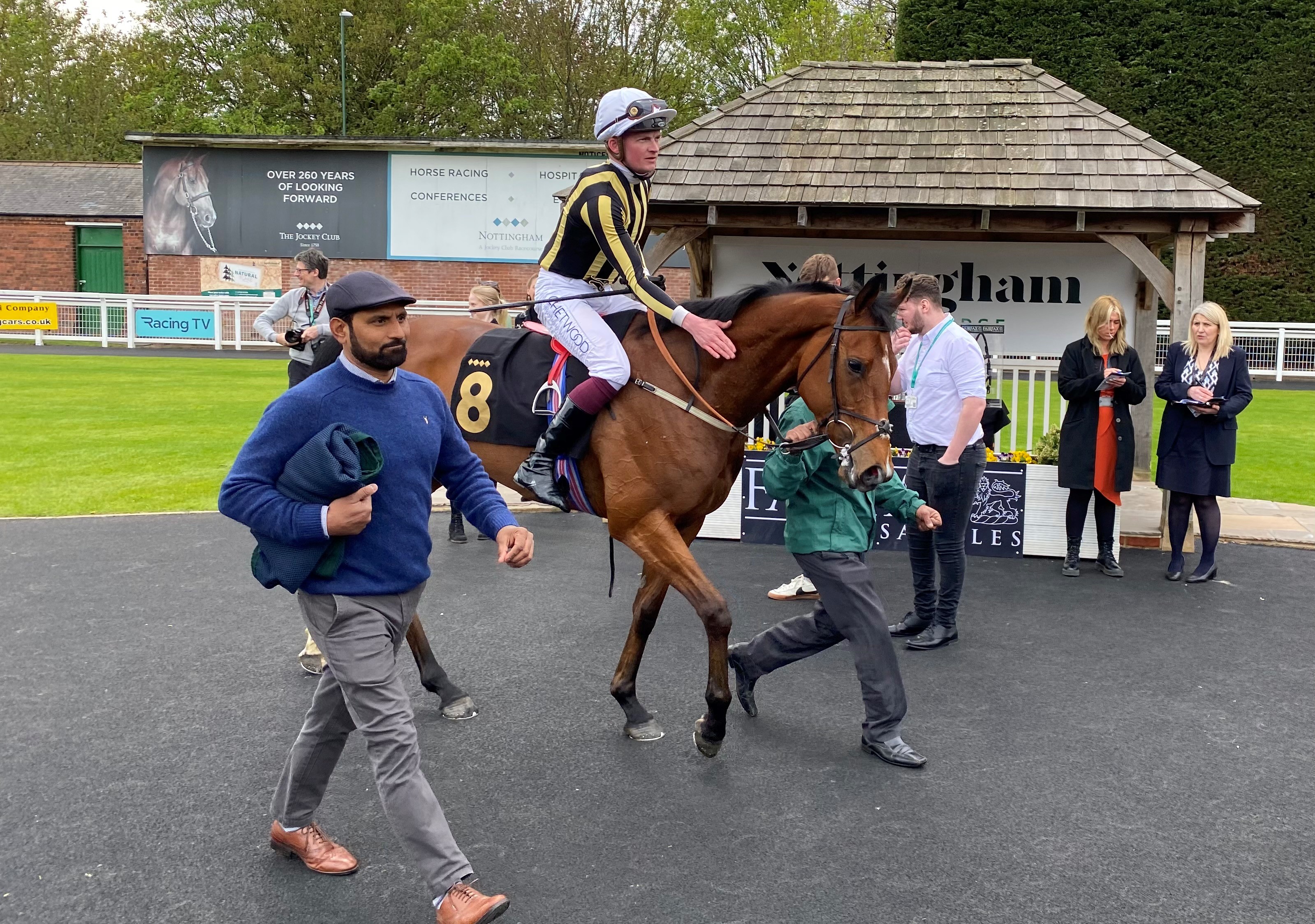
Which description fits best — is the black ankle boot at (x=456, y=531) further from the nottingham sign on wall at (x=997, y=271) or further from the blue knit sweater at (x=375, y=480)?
the blue knit sweater at (x=375, y=480)

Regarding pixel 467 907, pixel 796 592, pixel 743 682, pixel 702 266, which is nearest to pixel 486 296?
pixel 702 266

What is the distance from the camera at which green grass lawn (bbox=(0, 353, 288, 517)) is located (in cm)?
1071

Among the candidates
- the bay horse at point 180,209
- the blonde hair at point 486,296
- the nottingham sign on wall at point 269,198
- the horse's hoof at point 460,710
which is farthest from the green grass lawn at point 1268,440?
the bay horse at point 180,209

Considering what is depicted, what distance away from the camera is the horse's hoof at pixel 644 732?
5.02 metres

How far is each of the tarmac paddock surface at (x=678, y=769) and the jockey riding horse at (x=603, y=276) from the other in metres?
1.39

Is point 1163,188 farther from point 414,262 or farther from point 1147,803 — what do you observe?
point 414,262

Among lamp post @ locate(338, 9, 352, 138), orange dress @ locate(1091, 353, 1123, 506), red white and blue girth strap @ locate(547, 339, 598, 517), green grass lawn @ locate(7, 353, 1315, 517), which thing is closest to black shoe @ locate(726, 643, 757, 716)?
red white and blue girth strap @ locate(547, 339, 598, 517)

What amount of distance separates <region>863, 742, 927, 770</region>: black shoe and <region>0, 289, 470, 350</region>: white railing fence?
77.4 ft

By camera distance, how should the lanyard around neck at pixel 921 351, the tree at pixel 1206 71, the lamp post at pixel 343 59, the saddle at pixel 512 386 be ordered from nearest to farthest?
the saddle at pixel 512 386
the lanyard around neck at pixel 921 351
the tree at pixel 1206 71
the lamp post at pixel 343 59

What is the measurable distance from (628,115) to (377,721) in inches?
115

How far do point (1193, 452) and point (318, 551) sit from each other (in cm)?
701

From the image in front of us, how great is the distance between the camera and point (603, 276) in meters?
5.61

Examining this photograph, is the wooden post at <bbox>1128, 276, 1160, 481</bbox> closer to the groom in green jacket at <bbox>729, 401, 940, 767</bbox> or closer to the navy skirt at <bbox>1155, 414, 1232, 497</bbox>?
the navy skirt at <bbox>1155, 414, 1232, 497</bbox>

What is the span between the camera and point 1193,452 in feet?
27.2
